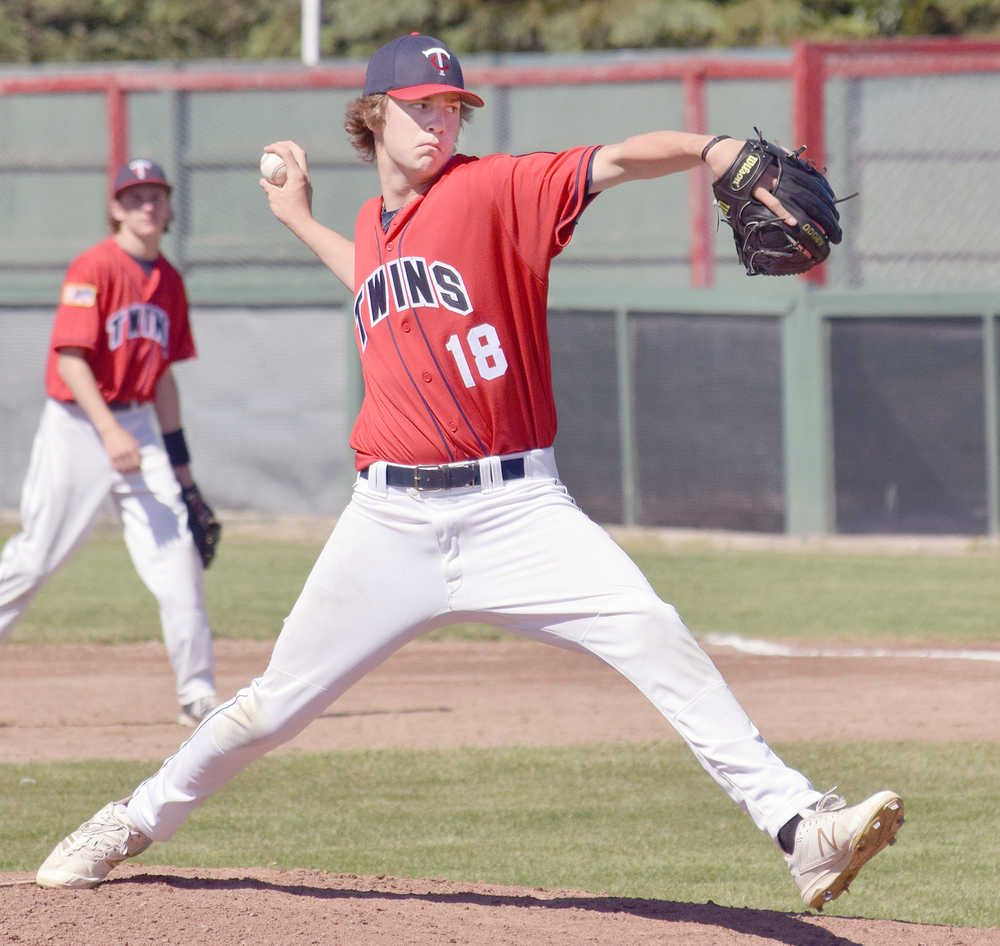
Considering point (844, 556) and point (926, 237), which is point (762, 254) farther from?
point (926, 237)

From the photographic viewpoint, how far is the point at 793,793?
→ 3.77 meters

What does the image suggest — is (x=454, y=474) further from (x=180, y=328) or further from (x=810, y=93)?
(x=810, y=93)

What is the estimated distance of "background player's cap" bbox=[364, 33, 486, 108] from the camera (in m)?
4.11

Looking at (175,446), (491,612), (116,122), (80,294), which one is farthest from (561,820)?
(116,122)

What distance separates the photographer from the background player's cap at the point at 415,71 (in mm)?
4113

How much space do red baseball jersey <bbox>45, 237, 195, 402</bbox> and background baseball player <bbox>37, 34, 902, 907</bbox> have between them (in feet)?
9.61

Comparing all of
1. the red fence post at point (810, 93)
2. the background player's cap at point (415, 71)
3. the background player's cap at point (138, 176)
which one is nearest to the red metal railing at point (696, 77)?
the red fence post at point (810, 93)

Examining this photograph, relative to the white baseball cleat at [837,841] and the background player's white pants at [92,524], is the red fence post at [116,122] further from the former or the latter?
the white baseball cleat at [837,841]

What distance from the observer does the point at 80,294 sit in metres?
6.92

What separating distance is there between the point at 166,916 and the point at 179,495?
2.99m

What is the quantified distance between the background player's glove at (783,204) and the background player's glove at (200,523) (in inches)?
153

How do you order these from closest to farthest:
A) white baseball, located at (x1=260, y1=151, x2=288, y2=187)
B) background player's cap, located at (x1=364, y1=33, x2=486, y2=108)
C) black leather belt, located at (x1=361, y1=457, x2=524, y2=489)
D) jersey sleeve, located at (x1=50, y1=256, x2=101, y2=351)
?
black leather belt, located at (x1=361, y1=457, x2=524, y2=489), background player's cap, located at (x1=364, y1=33, x2=486, y2=108), white baseball, located at (x1=260, y1=151, x2=288, y2=187), jersey sleeve, located at (x1=50, y1=256, x2=101, y2=351)

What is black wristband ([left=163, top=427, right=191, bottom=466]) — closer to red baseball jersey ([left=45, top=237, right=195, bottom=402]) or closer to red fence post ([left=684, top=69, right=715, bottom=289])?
red baseball jersey ([left=45, top=237, right=195, bottom=402])

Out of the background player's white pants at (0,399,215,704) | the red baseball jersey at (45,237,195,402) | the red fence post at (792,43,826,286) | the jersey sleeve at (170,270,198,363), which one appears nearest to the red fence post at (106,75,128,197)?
the red fence post at (792,43,826,286)
